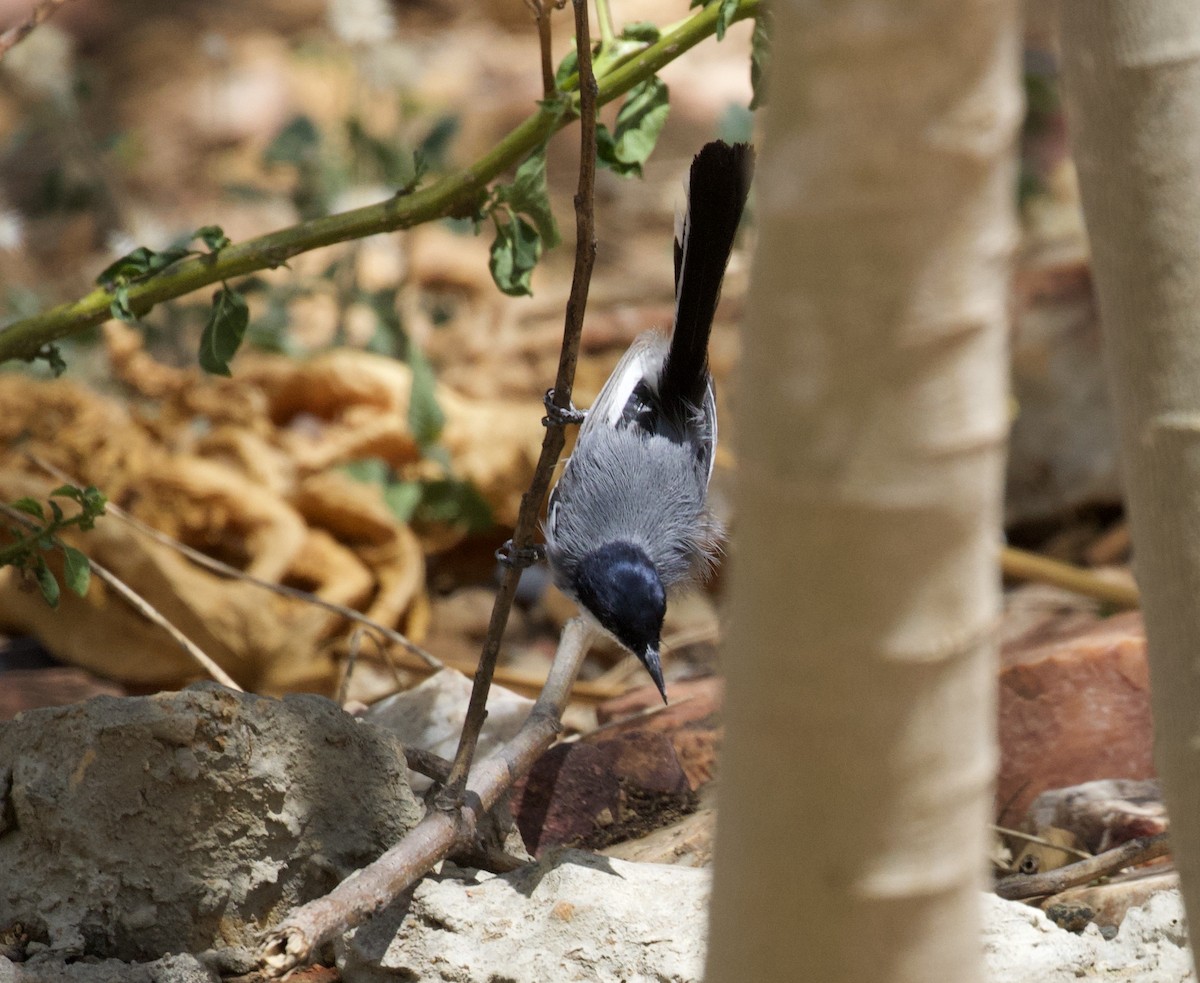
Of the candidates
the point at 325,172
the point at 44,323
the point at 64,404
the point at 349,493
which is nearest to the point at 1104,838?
the point at 44,323

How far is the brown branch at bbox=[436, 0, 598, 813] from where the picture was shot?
5.46ft

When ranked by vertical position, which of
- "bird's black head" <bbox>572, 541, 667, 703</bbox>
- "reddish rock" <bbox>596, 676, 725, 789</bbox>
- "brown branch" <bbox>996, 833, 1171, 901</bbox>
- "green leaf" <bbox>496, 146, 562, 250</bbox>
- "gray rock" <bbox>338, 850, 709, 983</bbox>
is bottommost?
"gray rock" <bbox>338, 850, 709, 983</bbox>

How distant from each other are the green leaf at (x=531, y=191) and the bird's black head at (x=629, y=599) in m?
0.80

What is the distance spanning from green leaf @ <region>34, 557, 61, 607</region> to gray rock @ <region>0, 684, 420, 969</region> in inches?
8.5

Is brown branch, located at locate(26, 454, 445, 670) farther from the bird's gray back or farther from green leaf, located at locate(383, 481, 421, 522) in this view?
green leaf, located at locate(383, 481, 421, 522)

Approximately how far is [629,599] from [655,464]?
0.51m

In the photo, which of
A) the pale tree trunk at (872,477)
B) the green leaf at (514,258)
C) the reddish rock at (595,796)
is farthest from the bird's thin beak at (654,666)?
the pale tree trunk at (872,477)

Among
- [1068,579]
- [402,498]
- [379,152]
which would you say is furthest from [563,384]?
[379,152]

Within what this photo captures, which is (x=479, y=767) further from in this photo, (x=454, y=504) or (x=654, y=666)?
(x=454, y=504)

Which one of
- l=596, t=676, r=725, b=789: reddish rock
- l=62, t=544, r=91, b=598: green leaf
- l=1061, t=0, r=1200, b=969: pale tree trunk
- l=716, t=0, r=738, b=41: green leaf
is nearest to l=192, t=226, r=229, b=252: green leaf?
l=62, t=544, r=91, b=598: green leaf

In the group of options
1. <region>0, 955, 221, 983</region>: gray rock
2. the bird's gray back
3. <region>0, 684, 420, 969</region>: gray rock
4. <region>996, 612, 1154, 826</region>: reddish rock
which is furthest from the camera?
the bird's gray back

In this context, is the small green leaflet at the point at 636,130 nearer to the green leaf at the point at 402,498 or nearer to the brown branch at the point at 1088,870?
the brown branch at the point at 1088,870

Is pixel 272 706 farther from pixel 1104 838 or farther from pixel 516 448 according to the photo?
pixel 516 448

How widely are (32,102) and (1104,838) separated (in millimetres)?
5522
